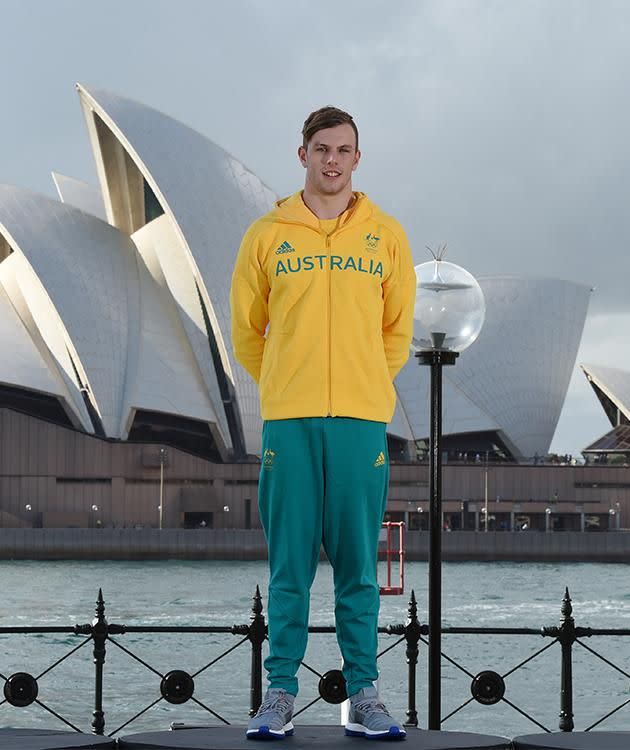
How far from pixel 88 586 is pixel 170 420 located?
1541 centimetres

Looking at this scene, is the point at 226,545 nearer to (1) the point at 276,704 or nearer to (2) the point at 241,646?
(2) the point at 241,646

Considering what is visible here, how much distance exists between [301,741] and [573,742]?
0.74 m

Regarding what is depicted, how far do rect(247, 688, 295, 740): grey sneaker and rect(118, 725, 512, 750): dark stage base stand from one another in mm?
27

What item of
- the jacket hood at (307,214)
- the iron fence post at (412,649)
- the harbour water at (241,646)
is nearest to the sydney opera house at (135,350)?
the harbour water at (241,646)

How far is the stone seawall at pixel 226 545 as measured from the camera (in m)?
41.3

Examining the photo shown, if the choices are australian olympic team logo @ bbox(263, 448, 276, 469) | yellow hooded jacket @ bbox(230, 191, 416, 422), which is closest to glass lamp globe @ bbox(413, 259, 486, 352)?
yellow hooded jacket @ bbox(230, 191, 416, 422)

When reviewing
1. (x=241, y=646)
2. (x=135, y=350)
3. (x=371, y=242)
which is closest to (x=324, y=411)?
(x=371, y=242)

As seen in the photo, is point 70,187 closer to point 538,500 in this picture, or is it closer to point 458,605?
point 538,500

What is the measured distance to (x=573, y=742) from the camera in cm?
375

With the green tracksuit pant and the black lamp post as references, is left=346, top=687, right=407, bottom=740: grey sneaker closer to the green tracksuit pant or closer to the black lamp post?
the green tracksuit pant

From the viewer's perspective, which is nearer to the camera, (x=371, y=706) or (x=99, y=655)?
(x=371, y=706)

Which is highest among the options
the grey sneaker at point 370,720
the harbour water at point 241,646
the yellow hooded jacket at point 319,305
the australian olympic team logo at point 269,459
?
the yellow hooded jacket at point 319,305

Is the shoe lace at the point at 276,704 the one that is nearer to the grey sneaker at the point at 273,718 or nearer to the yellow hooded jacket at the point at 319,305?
the grey sneaker at the point at 273,718

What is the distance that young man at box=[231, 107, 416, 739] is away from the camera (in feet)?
13.1
